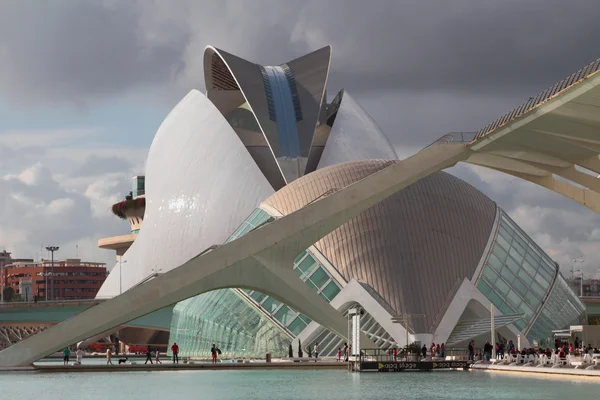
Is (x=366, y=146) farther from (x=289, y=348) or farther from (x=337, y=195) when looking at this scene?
(x=337, y=195)

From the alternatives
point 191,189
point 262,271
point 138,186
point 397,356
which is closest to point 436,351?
point 397,356

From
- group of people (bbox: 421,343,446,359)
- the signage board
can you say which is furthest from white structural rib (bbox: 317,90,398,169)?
the signage board

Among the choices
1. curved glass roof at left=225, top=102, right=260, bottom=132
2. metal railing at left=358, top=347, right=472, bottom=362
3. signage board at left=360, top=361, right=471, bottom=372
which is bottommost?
signage board at left=360, top=361, right=471, bottom=372

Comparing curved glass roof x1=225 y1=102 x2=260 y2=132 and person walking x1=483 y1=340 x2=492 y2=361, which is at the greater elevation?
curved glass roof x1=225 y1=102 x2=260 y2=132

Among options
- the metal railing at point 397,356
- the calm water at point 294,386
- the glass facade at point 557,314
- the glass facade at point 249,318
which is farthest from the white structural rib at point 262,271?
the glass facade at point 557,314

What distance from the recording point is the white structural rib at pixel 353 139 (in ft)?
251

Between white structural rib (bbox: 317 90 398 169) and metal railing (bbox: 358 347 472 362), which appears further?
white structural rib (bbox: 317 90 398 169)

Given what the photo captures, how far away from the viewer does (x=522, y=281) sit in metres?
53.2

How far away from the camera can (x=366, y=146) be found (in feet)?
259

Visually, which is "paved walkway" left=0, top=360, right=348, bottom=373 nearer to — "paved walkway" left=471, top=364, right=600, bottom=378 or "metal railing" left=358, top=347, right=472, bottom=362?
"metal railing" left=358, top=347, right=472, bottom=362

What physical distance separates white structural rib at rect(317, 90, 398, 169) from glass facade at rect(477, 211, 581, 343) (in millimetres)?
21497

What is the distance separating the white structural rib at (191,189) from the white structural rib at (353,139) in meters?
5.82

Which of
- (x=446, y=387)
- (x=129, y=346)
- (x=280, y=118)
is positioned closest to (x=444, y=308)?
(x=446, y=387)

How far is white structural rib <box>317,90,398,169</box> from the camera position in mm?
76500
